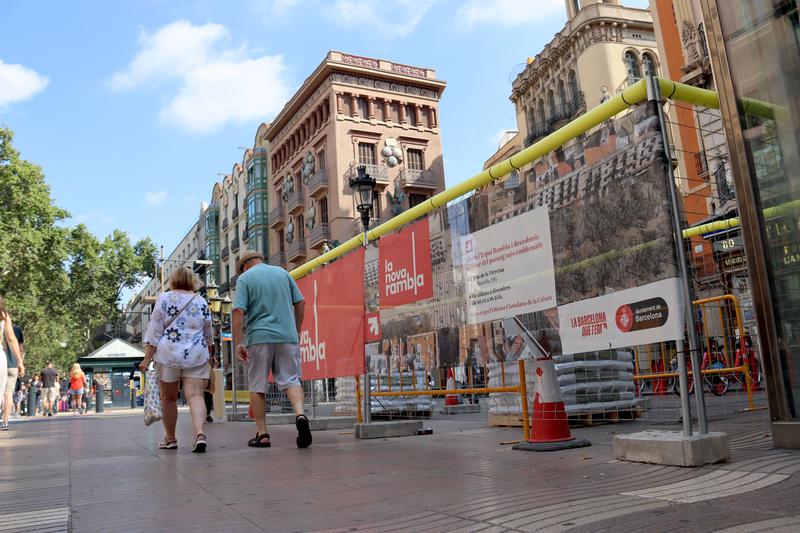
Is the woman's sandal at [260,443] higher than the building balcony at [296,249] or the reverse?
the reverse

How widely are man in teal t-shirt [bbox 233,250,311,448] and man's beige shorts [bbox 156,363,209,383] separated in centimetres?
40

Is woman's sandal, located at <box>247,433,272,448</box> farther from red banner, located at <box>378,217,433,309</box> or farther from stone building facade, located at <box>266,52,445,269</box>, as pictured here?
stone building facade, located at <box>266,52,445,269</box>

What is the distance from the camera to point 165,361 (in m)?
6.45

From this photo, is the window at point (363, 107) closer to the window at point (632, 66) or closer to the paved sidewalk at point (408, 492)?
the window at point (632, 66)

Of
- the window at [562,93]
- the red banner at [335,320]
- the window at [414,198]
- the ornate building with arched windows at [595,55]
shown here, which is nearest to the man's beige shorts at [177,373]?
the red banner at [335,320]

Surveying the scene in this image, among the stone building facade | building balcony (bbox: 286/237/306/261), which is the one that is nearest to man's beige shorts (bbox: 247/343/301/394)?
the stone building facade

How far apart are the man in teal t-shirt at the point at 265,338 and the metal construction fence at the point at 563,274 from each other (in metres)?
0.77

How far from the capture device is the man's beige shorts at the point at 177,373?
646cm

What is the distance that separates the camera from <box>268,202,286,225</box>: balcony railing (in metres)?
50.1

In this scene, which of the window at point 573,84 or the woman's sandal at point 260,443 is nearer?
the woman's sandal at point 260,443

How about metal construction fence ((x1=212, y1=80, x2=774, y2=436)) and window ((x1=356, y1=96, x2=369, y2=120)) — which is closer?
metal construction fence ((x1=212, y1=80, x2=774, y2=436))

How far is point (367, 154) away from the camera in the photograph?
1729 inches

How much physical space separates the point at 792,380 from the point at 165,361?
5.14m

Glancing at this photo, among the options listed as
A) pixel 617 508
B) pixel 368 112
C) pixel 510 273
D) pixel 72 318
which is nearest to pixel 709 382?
pixel 510 273
